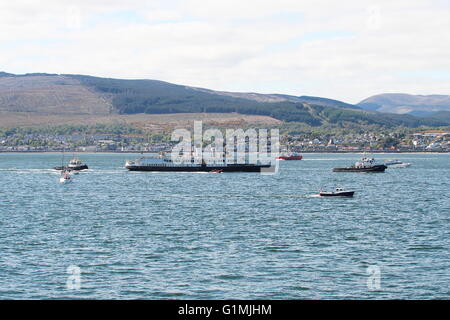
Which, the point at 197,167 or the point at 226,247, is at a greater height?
the point at 226,247

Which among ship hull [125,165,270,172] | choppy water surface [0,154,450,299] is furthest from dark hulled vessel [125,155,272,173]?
choppy water surface [0,154,450,299]

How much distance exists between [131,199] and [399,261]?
4935cm

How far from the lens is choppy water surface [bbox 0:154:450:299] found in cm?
2898

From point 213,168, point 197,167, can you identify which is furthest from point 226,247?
point 197,167

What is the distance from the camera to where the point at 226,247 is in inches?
1598

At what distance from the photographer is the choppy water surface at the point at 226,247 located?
28981 millimetres

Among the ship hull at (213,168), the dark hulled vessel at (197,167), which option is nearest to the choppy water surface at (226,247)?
the ship hull at (213,168)

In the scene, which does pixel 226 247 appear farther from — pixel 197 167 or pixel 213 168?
pixel 197 167

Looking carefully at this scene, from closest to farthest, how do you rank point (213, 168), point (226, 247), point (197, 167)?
point (226, 247)
point (213, 168)
point (197, 167)

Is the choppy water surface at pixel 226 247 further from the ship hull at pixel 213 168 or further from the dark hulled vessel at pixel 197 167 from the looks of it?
the dark hulled vessel at pixel 197 167

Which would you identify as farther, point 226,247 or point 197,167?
point 197,167

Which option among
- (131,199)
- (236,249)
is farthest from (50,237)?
(131,199)

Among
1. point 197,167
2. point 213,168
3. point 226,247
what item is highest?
point 226,247

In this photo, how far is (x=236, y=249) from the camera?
39.7m
